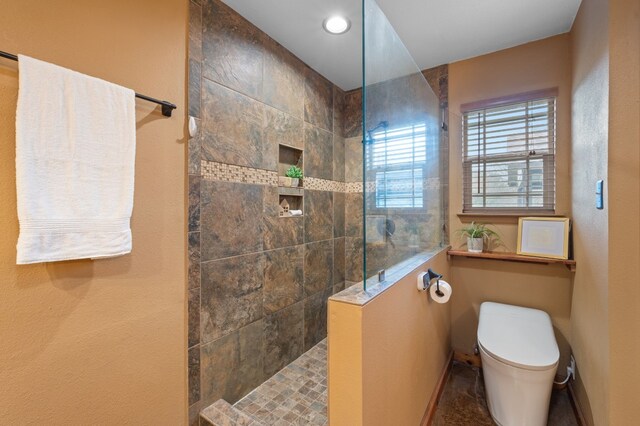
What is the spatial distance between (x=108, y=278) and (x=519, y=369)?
78.8 inches

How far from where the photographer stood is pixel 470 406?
1.80m

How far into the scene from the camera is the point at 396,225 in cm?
148

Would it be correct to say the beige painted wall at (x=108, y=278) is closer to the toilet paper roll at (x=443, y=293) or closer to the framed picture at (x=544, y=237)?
the toilet paper roll at (x=443, y=293)

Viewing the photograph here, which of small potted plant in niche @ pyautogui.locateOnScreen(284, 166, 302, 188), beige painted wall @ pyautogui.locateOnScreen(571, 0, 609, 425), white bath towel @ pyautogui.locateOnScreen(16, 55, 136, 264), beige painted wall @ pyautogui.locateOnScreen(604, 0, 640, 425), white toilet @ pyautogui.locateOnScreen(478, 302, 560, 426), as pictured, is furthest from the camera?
small potted plant in niche @ pyautogui.locateOnScreen(284, 166, 302, 188)

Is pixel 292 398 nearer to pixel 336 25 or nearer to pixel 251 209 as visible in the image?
pixel 251 209

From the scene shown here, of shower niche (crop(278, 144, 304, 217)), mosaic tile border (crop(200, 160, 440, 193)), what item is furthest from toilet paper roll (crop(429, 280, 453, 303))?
shower niche (crop(278, 144, 304, 217))

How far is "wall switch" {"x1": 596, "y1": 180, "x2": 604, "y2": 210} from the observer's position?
1280mm

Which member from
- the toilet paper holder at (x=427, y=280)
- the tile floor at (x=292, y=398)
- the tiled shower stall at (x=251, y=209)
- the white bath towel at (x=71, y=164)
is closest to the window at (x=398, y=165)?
the tiled shower stall at (x=251, y=209)

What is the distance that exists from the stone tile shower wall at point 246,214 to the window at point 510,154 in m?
1.24

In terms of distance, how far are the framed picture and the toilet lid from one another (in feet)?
1.38

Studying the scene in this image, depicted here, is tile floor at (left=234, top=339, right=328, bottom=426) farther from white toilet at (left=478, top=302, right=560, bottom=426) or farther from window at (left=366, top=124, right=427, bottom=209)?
window at (left=366, top=124, right=427, bottom=209)

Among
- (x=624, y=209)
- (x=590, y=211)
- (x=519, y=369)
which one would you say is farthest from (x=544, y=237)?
(x=519, y=369)

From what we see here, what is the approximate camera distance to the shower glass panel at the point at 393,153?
117cm

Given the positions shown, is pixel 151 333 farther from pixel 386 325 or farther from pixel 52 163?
pixel 386 325
